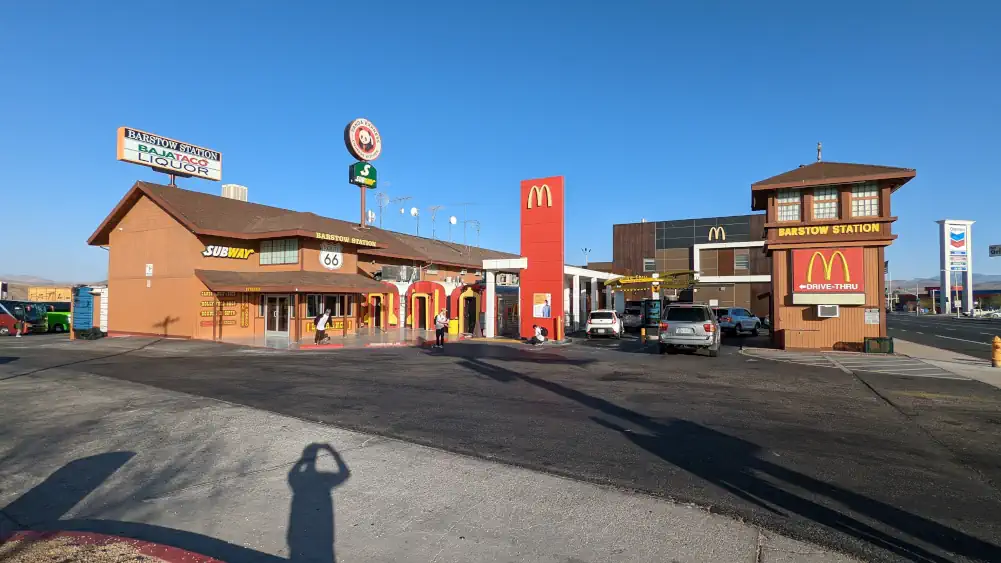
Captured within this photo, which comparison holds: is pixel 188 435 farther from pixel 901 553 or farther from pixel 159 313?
pixel 159 313

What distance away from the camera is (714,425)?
828 centimetres

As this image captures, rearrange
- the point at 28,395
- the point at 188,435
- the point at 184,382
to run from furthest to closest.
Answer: the point at 184,382 < the point at 28,395 < the point at 188,435

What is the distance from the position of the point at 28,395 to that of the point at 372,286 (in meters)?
19.0

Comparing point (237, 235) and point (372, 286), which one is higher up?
point (237, 235)

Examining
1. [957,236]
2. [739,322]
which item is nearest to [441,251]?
[739,322]

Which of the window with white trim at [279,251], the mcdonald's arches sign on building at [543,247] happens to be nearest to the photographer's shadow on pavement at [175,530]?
the mcdonald's arches sign on building at [543,247]

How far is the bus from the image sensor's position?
107 feet

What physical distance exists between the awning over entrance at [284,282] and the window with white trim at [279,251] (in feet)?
2.51

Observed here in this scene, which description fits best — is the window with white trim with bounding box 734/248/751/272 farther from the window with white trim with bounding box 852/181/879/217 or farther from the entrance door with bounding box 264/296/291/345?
the entrance door with bounding box 264/296/291/345

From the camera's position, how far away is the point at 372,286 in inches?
1171

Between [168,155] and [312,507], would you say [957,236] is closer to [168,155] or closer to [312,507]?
[168,155]

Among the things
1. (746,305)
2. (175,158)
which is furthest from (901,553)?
(746,305)

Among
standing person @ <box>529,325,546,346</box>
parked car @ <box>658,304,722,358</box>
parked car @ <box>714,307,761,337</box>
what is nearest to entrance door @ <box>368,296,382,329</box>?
standing person @ <box>529,325,546,346</box>

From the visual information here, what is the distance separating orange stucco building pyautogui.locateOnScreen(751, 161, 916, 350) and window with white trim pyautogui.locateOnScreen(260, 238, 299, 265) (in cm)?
2307
